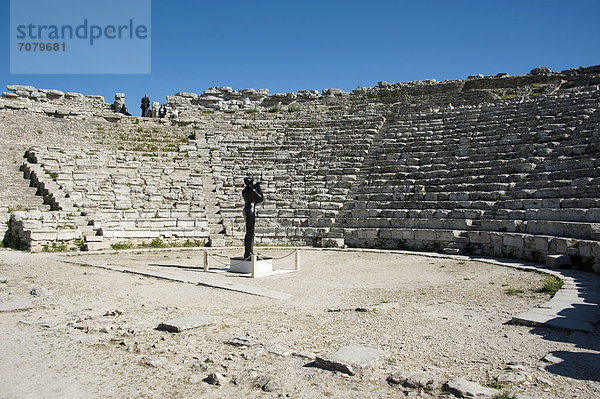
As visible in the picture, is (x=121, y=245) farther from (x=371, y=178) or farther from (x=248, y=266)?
(x=371, y=178)

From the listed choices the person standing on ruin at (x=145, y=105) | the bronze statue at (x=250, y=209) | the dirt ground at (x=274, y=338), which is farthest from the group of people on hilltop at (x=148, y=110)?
the dirt ground at (x=274, y=338)

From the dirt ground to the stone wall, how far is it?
3.78m

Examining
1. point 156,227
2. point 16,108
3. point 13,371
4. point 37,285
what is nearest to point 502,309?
point 13,371

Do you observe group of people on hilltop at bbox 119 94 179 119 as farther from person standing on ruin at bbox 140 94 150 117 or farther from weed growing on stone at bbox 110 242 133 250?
weed growing on stone at bbox 110 242 133 250

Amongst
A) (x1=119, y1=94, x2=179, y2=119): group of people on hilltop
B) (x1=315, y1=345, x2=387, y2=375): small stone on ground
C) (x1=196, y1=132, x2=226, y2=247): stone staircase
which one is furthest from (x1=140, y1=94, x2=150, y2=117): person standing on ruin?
(x1=315, y1=345, x2=387, y2=375): small stone on ground

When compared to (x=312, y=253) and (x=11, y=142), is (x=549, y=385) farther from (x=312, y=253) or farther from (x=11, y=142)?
(x=11, y=142)

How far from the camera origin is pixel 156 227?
50.9ft

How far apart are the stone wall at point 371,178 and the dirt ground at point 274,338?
378 cm

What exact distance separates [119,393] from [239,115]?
71.4ft

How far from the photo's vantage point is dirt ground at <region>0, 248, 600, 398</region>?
3.96 m

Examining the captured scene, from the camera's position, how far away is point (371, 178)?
1700 centimetres

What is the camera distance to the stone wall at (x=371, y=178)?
12492 mm

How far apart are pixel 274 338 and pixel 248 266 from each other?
17.0ft

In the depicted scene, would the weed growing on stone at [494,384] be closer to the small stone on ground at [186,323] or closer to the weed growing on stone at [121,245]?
the small stone on ground at [186,323]
